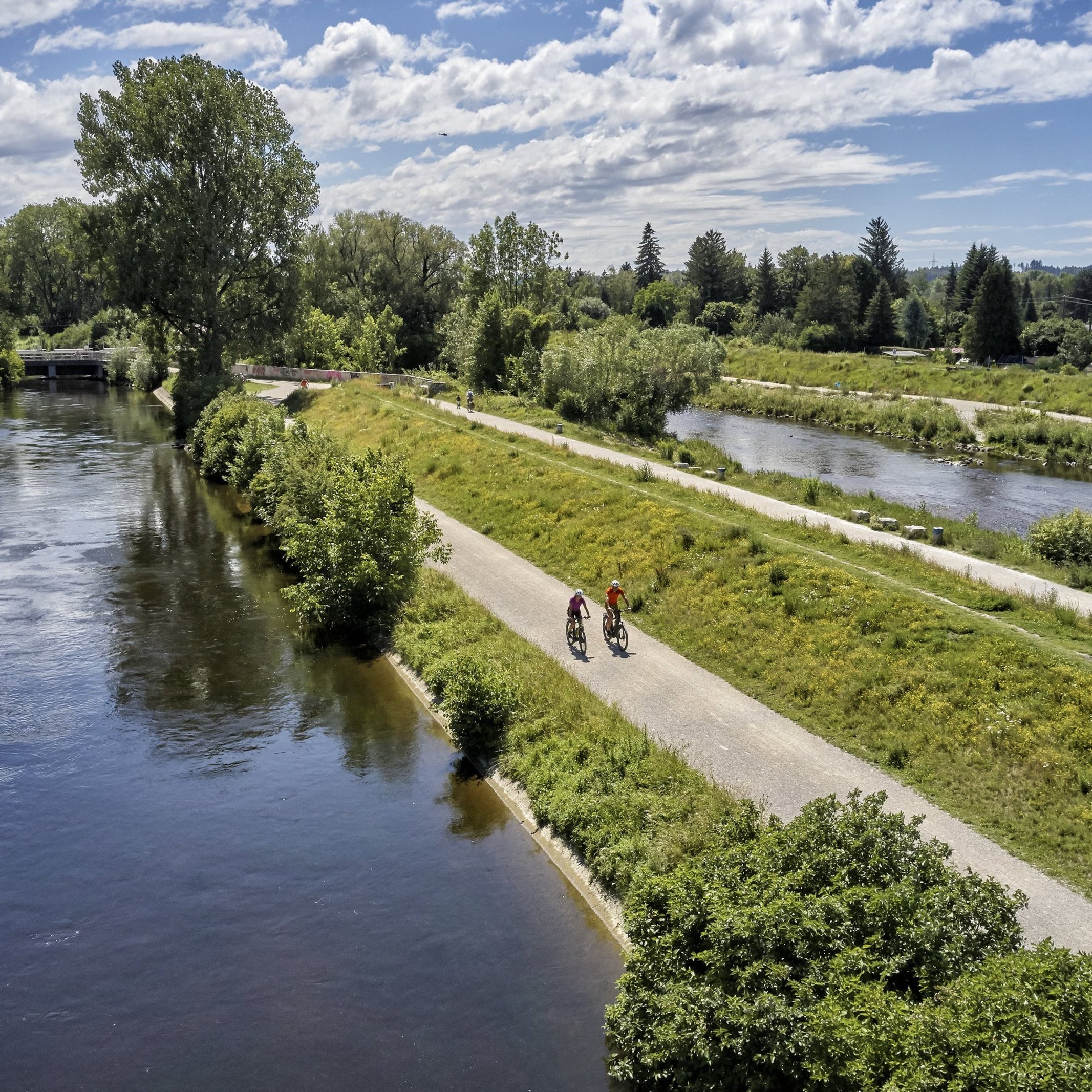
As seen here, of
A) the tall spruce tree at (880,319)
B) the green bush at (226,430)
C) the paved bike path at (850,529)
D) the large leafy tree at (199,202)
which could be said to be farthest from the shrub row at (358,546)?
the tall spruce tree at (880,319)

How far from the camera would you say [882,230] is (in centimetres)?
12538

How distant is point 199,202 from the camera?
180 feet

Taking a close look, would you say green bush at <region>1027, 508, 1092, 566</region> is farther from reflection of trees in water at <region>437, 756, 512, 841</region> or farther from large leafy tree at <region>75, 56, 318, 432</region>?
large leafy tree at <region>75, 56, 318, 432</region>

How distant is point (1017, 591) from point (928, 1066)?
15.7m

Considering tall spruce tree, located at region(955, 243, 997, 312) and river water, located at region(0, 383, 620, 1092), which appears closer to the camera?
river water, located at region(0, 383, 620, 1092)

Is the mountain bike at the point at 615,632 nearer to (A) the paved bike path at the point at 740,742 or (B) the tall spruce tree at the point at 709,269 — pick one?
(A) the paved bike path at the point at 740,742

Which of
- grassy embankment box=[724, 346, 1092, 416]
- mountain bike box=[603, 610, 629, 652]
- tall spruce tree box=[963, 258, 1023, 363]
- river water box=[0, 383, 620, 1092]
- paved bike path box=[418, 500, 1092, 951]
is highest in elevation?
tall spruce tree box=[963, 258, 1023, 363]

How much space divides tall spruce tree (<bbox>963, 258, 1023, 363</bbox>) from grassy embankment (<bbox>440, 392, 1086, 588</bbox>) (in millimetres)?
52508

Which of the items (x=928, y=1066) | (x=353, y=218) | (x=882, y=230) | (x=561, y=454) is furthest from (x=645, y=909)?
(x=882, y=230)

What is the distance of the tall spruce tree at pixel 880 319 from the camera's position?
103250 millimetres

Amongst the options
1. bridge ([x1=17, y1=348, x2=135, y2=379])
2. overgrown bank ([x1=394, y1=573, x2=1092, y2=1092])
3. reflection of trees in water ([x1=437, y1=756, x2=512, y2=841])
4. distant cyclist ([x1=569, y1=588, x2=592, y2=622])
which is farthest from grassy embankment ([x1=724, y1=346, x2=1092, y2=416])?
bridge ([x1=17, y1=348, x2=135, y2=379])

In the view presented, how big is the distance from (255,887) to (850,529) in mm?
19796

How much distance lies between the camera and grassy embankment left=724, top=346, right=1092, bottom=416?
6775cm

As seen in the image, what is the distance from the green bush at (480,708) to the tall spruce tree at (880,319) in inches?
3700
